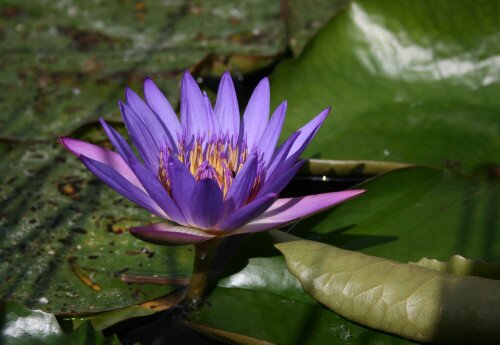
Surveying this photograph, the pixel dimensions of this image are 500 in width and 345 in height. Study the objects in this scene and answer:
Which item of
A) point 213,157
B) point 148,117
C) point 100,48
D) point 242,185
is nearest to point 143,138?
point 148,117

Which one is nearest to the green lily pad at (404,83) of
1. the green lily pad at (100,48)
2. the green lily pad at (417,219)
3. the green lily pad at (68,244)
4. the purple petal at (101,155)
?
the green lily pad at (417,219)

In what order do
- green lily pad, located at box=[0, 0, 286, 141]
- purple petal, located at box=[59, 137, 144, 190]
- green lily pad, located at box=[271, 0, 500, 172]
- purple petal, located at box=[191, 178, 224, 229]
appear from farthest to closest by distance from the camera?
green lily pad, located at box=[0, 0, 286, 141] < green lily pad, located at box=[271, 0, 500, 172] < purple petal, located at box=[59, 137, 144, 190] < purple petal, located at box=[191, 178, 224, 229]

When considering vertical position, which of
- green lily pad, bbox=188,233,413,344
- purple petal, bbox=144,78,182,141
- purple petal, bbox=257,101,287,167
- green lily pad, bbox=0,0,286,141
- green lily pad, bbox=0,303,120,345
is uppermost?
purple petal, bbox=144,78,182,141

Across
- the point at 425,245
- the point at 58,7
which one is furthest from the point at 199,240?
the point at 58,7

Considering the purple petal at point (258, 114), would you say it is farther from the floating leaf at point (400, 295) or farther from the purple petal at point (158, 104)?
the floating leaf at point (400, 295)

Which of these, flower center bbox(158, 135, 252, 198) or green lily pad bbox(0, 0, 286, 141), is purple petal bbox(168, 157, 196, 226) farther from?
green lily pad bbox(0, 0, 286, 141)

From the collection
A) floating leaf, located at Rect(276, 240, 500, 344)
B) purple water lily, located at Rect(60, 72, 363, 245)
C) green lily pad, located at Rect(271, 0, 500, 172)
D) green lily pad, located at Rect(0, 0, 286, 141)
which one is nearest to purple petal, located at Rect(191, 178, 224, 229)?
purple water lily, located at Rect(60, 72, 363, 245)
